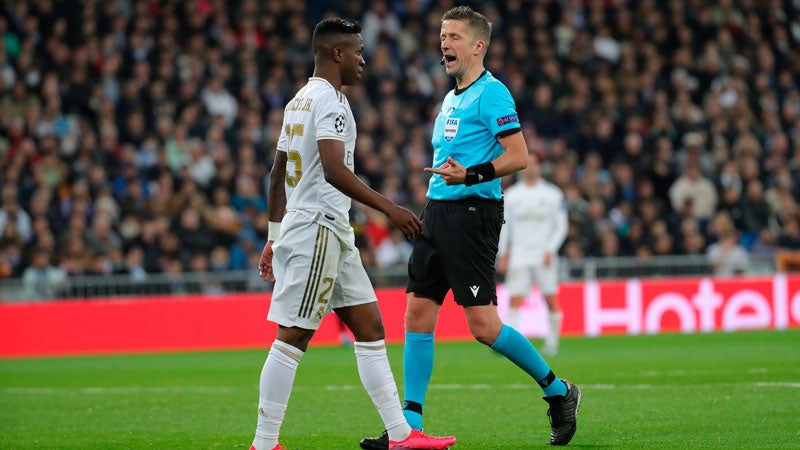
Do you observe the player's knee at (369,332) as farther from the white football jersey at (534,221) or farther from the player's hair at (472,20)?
the white football jersey at (534,221)

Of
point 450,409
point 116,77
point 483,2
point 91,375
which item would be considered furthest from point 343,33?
point 483,2

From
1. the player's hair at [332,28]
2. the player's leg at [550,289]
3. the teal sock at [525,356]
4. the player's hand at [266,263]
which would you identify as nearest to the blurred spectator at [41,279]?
the player's leg at [550,289]

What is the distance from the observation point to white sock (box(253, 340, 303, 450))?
6.76 metres

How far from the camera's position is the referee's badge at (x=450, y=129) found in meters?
7.71

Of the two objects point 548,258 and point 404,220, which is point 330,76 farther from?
point 548,258

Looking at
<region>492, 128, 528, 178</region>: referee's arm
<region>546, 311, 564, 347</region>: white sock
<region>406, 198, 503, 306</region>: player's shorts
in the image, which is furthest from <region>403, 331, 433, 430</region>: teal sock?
<region>546, 311, 564, 347</region>: white sock

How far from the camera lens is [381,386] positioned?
22.9 ft

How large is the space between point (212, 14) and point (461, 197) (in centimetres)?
1607

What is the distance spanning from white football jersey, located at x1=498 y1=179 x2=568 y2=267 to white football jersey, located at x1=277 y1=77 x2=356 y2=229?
9.09 metres

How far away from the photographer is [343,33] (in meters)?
6.95

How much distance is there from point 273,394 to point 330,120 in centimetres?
146

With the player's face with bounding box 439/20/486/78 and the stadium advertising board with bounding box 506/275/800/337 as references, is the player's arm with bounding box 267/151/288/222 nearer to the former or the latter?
the player's face with bounding box 439/20/486/78

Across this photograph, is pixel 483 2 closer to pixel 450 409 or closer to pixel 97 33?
pixel 97 33

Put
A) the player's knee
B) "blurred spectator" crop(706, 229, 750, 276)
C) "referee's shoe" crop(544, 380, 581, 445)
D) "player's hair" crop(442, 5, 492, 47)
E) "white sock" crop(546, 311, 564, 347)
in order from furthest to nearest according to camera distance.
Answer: "blurred spectator" crop(706, 229, 750, 276) < "white sock" crop(546, 311, 564, 347) < "player's hair" crop(442, 5, 492, 47) < "referee's shoe" crop(544, 380, 581, 445) < the player's knee
